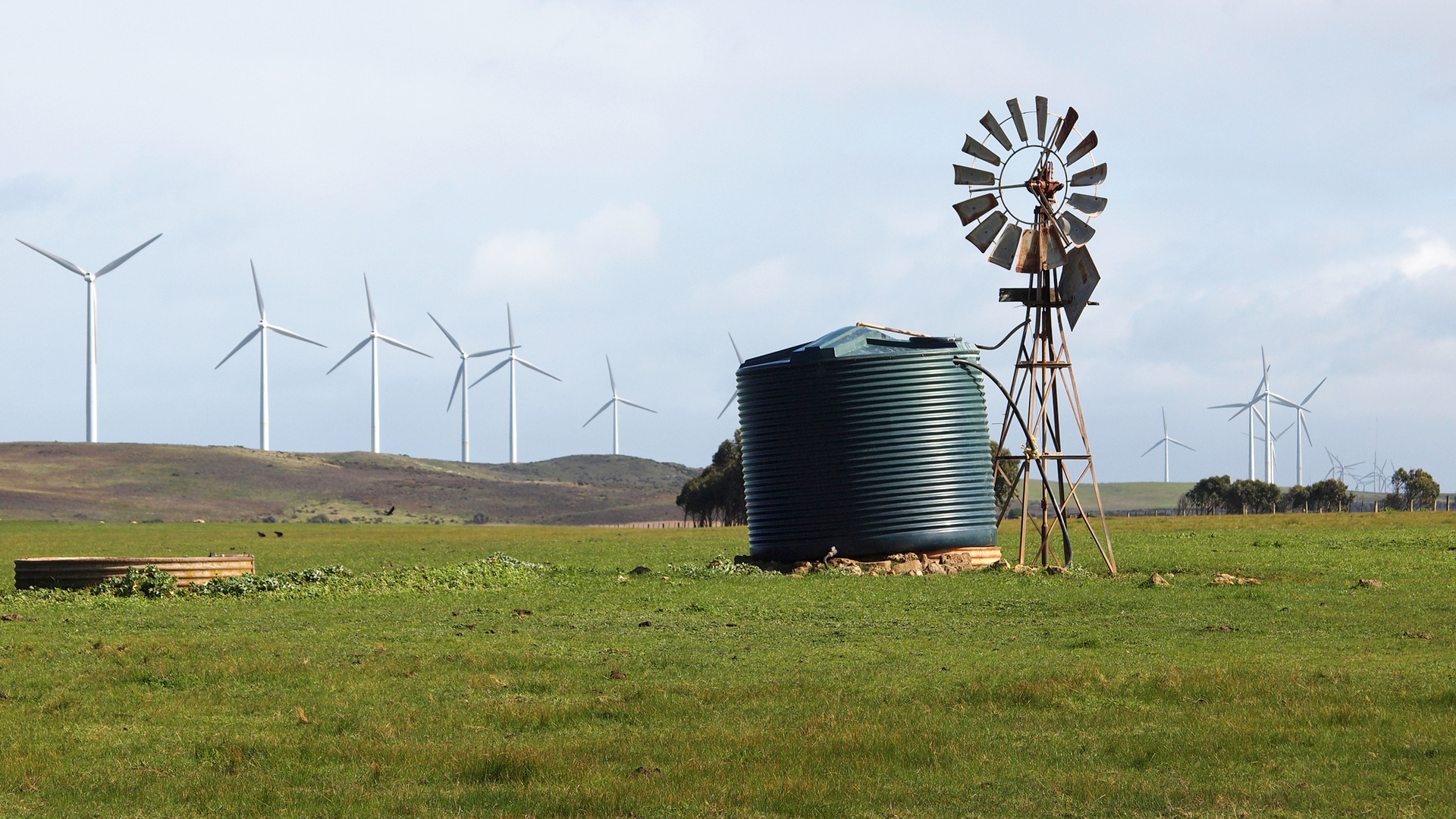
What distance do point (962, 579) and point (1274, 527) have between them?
34.7 m

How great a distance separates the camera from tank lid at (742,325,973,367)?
109 feet

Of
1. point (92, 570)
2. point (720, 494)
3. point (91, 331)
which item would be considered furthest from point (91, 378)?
point (92, 570)

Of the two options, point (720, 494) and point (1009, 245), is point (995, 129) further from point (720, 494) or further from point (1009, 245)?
point (720, 494)

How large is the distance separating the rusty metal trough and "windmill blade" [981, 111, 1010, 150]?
734 inches

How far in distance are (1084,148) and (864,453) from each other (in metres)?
8.23

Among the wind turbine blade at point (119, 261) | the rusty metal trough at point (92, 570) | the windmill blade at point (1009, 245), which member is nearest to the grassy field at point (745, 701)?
the rusty metal trough at point (92, 570)

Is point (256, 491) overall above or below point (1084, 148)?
below

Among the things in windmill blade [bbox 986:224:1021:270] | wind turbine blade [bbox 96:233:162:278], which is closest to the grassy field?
windmill blade [bbox 986:224:1021:270]

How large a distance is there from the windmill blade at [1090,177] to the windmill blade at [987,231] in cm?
171

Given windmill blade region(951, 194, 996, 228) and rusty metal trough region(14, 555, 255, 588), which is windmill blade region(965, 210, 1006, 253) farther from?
rusty metal trough region(14, 555, 255, 588)

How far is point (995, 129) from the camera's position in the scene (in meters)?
32.9

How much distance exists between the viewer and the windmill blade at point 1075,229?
32.3m

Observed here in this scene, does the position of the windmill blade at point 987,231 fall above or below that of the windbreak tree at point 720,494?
above

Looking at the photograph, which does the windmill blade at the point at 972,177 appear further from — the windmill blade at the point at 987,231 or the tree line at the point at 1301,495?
the tree line at the point at 1301,495
